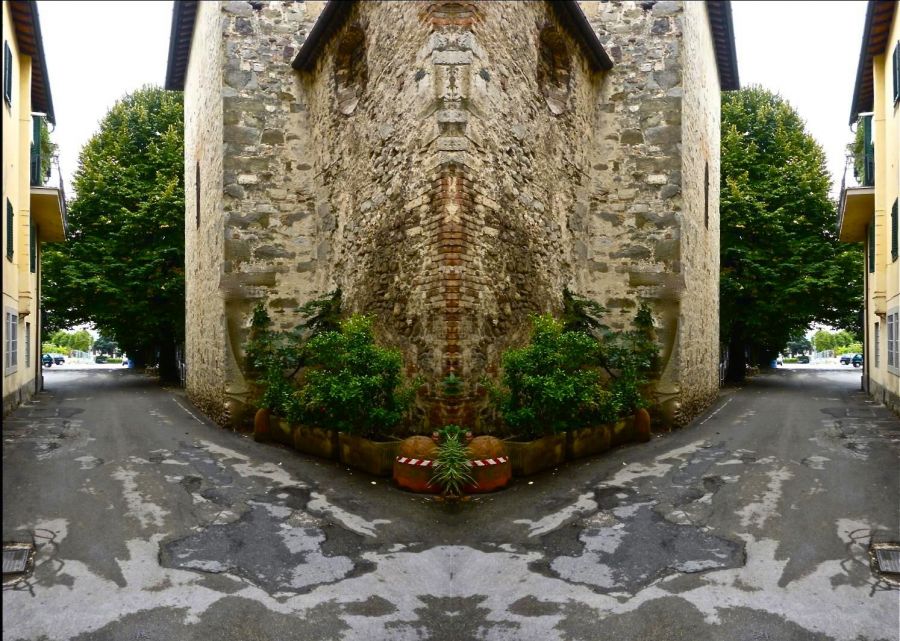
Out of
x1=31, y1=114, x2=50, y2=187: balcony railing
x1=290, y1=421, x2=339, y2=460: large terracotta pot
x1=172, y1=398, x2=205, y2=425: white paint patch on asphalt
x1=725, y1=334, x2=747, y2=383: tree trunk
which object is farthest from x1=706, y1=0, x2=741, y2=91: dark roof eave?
x1=31, y1=114, x2=50, y2=187: balcony railing

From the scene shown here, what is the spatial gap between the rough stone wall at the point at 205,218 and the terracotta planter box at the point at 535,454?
5505mm

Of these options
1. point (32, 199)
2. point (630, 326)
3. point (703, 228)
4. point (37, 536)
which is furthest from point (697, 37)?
point (32, 199)

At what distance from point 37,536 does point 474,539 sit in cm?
379

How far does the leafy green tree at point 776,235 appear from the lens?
17.9 metres

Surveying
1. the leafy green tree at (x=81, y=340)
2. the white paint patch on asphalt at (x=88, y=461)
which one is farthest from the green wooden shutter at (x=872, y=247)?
the leafy green tree at (x=81, y=340)

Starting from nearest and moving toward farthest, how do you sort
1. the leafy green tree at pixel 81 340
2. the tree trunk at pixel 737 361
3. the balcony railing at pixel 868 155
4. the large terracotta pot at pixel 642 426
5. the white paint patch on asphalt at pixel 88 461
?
the white paint patch on asphalt at pixel 88 461
the large terracotta pot at pixel 642 426
the balcony railing at pixel 868 155
the tree trunk at pixel 737 361
the leafy green tree at pixel 81 340

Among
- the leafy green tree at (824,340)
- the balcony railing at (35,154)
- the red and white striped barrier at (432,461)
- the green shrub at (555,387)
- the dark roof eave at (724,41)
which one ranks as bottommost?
the leafy green tree at (824,340)

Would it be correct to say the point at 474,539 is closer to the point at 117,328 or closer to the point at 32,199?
the point at 32,199

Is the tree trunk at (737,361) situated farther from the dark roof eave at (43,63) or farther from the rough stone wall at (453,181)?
the dark roof eave at (43,63)

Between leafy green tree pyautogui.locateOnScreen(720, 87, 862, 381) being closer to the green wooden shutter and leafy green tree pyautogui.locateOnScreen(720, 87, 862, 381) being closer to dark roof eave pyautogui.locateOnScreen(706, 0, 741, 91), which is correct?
the green wooden shutter

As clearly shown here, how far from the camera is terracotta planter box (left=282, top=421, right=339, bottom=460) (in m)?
8.85

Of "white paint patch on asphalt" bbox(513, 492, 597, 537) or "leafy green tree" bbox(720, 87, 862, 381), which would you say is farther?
"leafy green tree" bbox(720, 87, 862, 381)

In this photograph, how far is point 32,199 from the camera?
48.5 ft

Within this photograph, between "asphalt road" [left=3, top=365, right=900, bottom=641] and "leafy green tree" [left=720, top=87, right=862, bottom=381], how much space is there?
9.14 m
